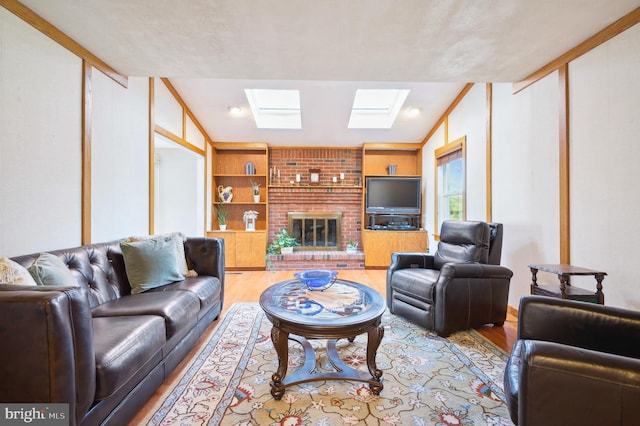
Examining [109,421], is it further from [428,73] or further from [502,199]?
[502,199]

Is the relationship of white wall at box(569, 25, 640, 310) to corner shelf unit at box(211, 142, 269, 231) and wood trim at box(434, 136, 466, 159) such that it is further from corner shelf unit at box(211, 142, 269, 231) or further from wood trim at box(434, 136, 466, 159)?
corner shelf unit at box(211, 142, 269, 231)

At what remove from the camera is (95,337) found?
4.12ft

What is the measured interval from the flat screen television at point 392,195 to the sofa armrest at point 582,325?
3.49m

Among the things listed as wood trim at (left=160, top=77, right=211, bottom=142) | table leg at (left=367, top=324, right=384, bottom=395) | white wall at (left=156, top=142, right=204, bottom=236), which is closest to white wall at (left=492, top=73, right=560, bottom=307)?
table leg at (left=367, top=324, right=384, bottom=395)

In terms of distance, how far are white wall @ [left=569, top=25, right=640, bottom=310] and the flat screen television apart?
267 cm

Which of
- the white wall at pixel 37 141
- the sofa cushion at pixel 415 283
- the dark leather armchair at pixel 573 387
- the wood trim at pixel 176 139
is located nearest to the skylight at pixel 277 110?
the wood trim at pixel 176 139

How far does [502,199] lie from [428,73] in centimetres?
159

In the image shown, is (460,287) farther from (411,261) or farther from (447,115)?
(447,115)

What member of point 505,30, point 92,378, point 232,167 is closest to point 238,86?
point 232,167

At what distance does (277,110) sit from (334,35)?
274 cm

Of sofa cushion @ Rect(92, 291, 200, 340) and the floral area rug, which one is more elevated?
sofa cushion @ Rect(92, 291, 200, 340)

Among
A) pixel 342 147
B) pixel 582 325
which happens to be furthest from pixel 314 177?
pixel 582 325

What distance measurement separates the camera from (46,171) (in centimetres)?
179

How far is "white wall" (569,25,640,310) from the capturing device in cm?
170
